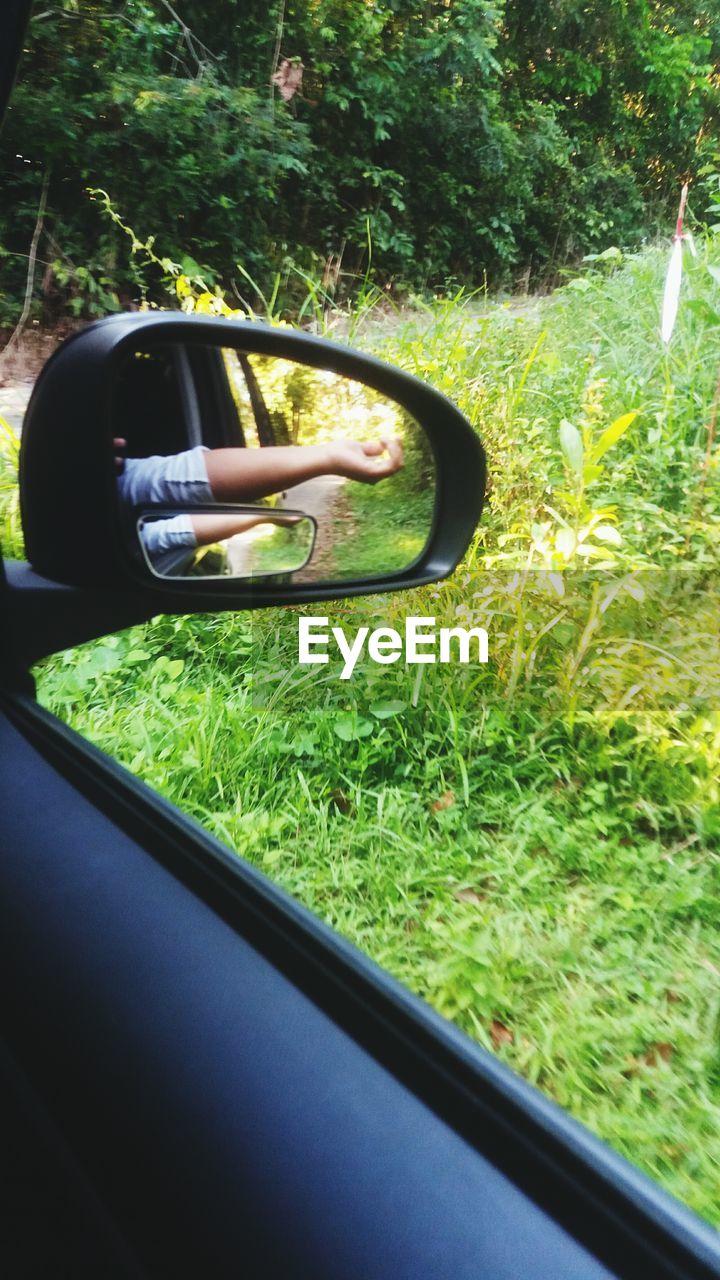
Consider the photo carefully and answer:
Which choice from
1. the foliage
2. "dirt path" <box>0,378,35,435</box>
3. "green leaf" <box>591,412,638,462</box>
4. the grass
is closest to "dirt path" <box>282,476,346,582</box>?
the grass

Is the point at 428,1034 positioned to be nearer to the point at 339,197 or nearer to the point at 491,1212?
the point at 491,1212

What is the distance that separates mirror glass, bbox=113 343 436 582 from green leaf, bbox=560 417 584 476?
49.9 inches

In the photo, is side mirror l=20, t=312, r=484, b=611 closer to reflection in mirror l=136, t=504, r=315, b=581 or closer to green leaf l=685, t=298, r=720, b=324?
reflection in mirror l=136, t=504, r=315, b=581

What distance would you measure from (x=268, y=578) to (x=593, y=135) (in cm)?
295

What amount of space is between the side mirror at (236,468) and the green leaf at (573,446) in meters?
1.27

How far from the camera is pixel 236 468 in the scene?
1178 mm

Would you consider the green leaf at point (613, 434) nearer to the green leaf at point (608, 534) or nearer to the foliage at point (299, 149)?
the green leaf at point (608, 534)

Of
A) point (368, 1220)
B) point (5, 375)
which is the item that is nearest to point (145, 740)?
point (368, 1220)

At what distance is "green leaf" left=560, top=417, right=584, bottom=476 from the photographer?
2.67 meters

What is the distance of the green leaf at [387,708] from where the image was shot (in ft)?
8.46

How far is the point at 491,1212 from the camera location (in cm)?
70

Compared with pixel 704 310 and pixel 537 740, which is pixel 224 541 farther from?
pixel 704 310

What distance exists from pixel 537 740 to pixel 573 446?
0.93 m

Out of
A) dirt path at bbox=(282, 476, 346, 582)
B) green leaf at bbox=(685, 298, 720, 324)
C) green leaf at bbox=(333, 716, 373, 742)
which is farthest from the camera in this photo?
green leaf at bbox=(685, 298, 720, 324)
